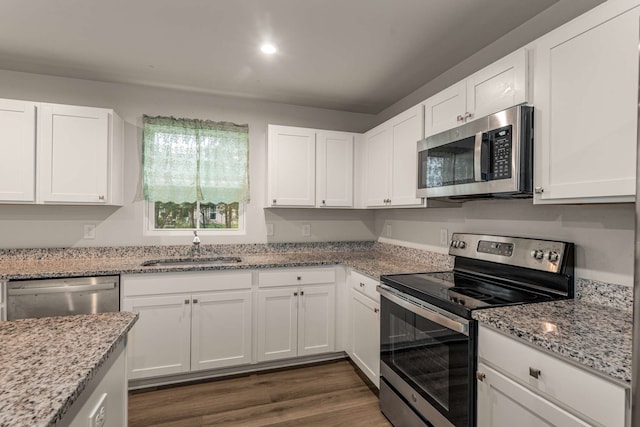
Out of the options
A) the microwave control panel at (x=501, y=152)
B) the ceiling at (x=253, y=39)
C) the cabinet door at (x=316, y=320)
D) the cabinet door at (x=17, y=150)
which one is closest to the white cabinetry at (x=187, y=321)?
the cabinet door at (x=316, y=320)

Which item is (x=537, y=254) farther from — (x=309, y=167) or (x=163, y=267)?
(x=163, y=267)

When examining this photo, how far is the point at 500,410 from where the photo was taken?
1250 millimetres

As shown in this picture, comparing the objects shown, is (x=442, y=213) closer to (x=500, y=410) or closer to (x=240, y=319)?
(x=500, y=410)

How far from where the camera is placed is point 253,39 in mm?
2102

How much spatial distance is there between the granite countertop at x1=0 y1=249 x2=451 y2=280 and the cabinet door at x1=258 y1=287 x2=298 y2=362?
0.25 metres

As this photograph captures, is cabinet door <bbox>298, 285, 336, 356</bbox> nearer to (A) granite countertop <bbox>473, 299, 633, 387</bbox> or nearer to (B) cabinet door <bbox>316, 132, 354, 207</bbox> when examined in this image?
(B) cabinet door <bbox>316, 132, 354, 207</bbox>

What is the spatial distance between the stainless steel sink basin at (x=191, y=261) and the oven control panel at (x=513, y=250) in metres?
1.78

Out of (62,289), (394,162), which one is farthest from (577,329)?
(62,289)

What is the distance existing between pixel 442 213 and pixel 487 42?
1198 millimetres

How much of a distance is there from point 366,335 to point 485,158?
149 centimetres

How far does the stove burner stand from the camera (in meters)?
1.62

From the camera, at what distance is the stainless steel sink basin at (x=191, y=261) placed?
2.73m

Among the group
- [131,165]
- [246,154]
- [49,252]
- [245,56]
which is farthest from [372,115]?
[49,252]

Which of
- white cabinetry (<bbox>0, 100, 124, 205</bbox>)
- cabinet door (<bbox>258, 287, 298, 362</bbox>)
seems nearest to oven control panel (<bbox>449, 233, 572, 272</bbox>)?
cabinet door (<bbox>258, 287, 298, 362</bbox>)
